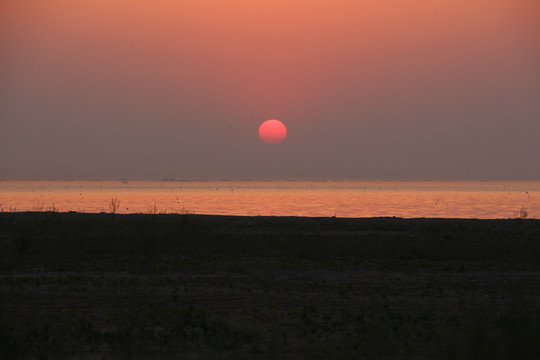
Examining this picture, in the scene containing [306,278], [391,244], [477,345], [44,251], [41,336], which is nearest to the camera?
[477,345]

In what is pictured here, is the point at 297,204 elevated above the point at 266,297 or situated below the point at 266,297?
above

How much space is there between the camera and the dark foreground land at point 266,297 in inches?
384

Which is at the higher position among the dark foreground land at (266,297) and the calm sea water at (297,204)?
the calm sea water at (297,204)

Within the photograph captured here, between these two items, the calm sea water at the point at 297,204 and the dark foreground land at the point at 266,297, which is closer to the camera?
the dark foreground land at the point at 266,297

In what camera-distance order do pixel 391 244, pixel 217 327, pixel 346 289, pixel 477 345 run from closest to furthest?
pixel 477 345, pixel 217 327, pixel 346 289, pixel 391 244

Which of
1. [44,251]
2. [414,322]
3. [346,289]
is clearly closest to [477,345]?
[414,322]

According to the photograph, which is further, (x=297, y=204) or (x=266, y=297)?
(x=297, y=204)

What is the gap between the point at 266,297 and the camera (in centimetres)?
1520

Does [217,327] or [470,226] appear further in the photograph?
[470,226]

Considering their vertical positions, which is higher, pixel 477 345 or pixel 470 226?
pixel 470 226

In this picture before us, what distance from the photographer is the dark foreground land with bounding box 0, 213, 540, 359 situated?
32.0 ft

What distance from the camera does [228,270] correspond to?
789 inches

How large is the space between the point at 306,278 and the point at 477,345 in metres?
11.3

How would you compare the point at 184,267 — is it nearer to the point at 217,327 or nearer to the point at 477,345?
the point at 217,327
